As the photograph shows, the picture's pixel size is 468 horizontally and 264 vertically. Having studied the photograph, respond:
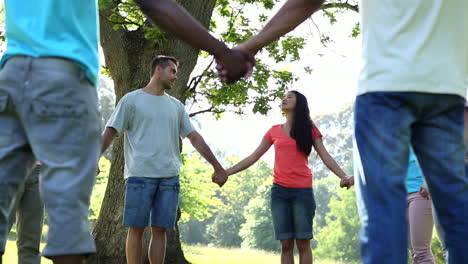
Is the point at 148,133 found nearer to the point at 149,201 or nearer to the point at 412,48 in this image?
the point at 149,201

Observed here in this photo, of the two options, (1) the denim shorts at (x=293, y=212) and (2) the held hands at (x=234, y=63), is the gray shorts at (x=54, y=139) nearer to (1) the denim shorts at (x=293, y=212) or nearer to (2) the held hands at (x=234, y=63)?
(2) the held hands at (x=234, y=63)

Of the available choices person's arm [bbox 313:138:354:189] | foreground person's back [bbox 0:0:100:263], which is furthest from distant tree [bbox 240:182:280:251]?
foreground person's back [bbox 0:0:100:263]

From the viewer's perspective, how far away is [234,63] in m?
3.93

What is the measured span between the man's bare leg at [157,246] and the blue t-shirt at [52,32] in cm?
463

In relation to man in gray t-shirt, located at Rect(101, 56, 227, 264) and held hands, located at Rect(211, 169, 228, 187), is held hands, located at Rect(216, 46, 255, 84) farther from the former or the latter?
held hands, located at Rect(211, 169, 228, 187)

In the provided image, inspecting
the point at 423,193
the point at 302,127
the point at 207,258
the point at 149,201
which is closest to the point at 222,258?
the point at 207,258

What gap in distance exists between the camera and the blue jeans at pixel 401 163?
2766mm

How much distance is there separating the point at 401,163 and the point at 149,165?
4.70 metres

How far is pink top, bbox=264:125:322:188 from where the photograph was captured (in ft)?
25.9

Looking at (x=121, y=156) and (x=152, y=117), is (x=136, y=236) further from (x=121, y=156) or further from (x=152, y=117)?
(x=121, y=156)

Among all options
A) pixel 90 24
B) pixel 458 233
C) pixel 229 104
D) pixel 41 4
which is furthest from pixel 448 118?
pixel 229 104

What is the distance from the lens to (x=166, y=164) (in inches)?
288

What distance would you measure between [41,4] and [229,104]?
45.5 feet

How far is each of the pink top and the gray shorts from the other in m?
5.16
